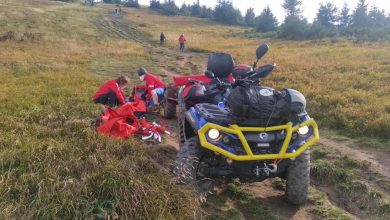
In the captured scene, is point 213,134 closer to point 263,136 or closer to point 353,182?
point 263,136

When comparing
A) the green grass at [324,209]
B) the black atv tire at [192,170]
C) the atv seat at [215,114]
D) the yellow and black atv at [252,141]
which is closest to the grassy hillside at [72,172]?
the black atv tire at [192,170]

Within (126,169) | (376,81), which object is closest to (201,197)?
(126,169)

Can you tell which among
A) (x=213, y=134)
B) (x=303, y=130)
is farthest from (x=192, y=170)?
(x=303, y=130)

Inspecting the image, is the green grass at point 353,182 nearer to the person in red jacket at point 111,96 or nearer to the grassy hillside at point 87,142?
the grassy hillside at point 87,142

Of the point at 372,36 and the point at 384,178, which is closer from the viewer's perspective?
the point at 384,178

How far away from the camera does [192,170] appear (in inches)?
186

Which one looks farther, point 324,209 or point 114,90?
point 114,90

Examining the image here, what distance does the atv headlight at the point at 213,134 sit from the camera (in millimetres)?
4559

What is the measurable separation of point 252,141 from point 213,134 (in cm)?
43

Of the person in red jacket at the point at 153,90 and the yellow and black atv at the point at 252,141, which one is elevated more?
the yellow and black atv at the point at 252,141

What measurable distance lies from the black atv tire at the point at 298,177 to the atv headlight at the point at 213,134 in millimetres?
1015

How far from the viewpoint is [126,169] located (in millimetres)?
4562

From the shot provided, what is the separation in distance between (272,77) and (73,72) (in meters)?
7.31

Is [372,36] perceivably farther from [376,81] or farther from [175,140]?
[175,140]
